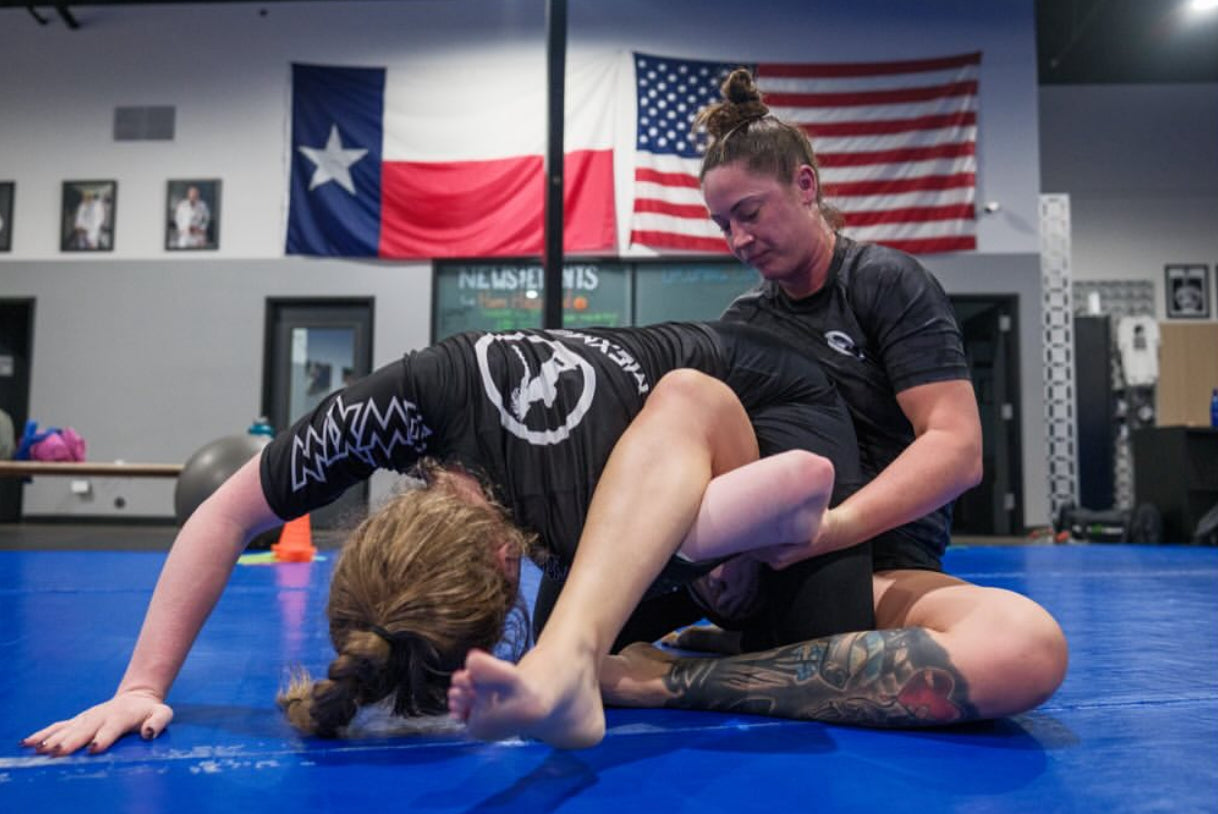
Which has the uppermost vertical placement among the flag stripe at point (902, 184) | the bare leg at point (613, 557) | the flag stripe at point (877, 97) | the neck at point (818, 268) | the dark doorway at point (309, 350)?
the flag stripe at point (877, 97)

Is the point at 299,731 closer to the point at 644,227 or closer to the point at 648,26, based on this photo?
the point at 644,227

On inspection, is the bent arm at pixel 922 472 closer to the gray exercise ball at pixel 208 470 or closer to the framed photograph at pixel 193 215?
the gray exercise ball at pixel 208 470

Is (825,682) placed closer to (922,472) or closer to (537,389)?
(922,472)

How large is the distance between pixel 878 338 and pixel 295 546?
2628mm

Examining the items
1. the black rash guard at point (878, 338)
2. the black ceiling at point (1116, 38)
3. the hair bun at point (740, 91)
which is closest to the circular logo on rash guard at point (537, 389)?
the black rash guard at point (878, 338)

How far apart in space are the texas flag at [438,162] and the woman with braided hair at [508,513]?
514cm

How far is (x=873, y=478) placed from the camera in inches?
54.0

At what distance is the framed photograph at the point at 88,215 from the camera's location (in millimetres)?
6543

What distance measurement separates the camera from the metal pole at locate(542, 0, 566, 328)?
3.03m

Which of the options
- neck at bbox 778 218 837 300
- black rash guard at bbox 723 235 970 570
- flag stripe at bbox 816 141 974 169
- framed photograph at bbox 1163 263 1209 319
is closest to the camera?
black rash guard at bbox 723 235 970 570

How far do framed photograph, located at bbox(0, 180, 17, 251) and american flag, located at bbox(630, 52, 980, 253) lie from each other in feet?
15.5

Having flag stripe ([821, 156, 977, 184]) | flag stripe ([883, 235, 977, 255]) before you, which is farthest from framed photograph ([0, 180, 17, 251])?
flag stripe ([883, 235, 977, 255])

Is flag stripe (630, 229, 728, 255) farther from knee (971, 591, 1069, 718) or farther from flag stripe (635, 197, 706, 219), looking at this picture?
knee (971, 591, 1069, 718)

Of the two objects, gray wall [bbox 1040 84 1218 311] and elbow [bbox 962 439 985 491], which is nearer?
elbow [bbox 962 439 985 491]
